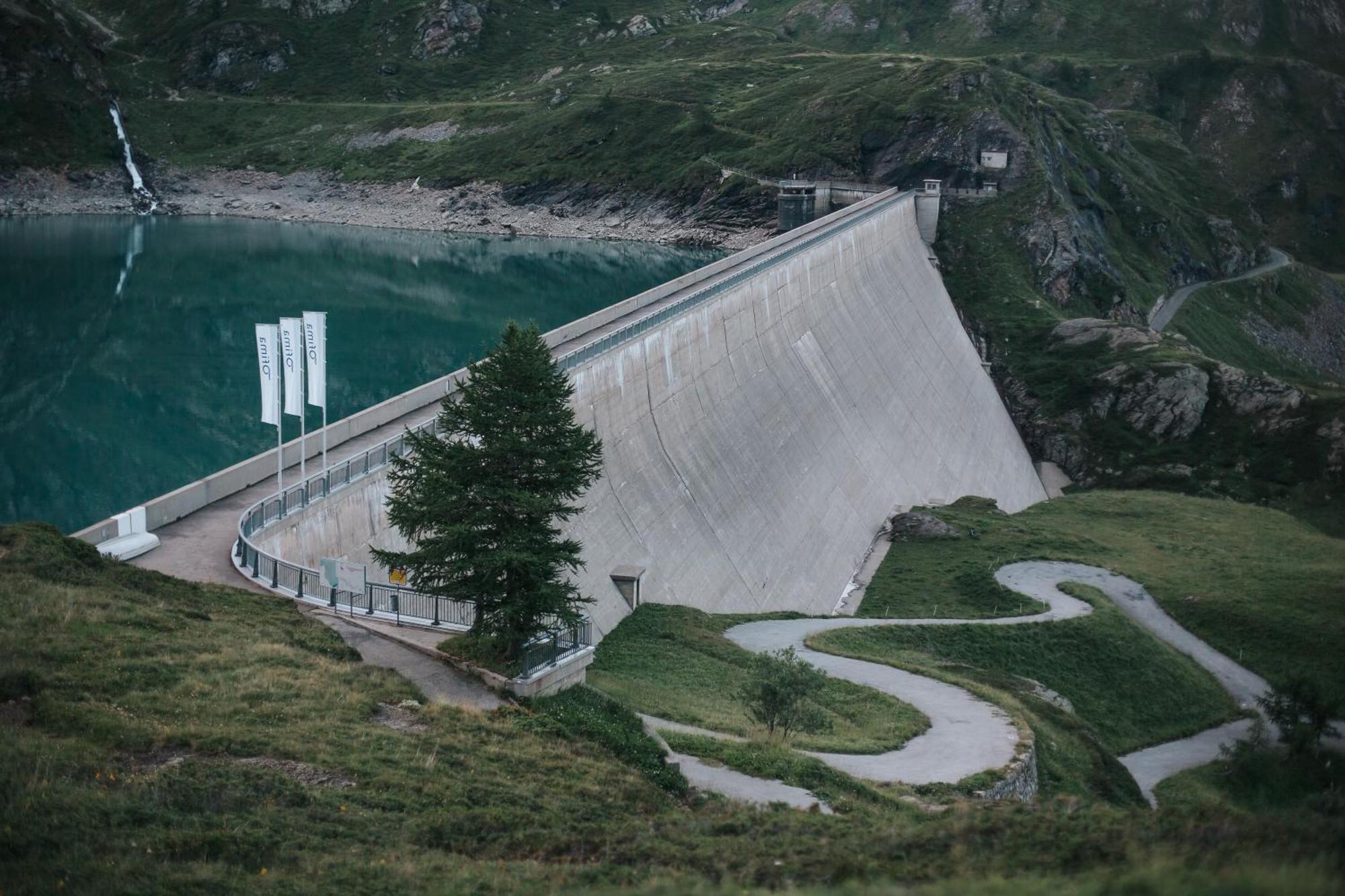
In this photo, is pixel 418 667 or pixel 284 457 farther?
pixel 284 457

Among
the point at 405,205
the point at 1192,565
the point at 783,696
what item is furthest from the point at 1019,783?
the point at 405,205

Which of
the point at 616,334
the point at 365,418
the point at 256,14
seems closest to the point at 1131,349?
the point at 616,334

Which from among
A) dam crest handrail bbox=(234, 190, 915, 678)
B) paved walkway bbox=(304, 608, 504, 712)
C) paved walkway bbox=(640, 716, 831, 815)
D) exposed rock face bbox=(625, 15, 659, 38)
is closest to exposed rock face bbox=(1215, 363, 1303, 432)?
dam crest handrail bbox=(234, 190, 915, 678)

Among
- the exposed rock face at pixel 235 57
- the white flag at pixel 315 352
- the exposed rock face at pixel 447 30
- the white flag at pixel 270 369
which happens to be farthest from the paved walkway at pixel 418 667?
the exposed rock face at pixel 447 30

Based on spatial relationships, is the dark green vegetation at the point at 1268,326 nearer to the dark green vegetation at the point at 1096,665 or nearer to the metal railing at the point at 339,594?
the dark green vegetation at the point at 1096,665

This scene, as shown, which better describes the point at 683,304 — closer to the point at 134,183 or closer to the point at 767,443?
the point at 767,443

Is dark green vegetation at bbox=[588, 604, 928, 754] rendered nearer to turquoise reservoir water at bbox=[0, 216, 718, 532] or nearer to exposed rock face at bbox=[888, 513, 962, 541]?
exposed rock face at bbox=[888, 513, 962, 541]

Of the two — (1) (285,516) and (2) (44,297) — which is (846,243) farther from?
(2) (44,297)

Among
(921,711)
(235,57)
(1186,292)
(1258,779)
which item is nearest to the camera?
(921,711)
